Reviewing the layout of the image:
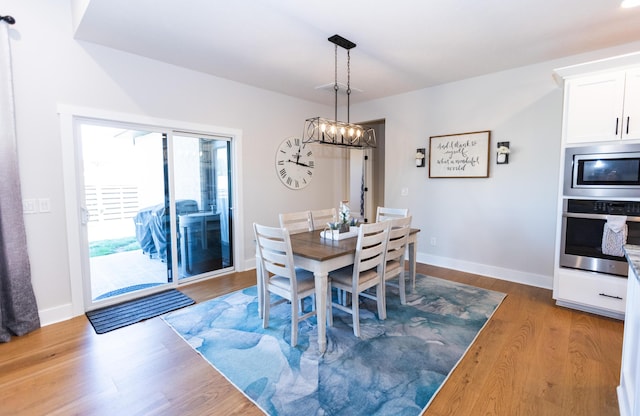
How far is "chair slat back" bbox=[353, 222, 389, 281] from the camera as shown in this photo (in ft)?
7.97

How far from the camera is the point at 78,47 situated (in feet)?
9.36

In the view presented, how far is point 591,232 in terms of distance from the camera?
2.85 metres

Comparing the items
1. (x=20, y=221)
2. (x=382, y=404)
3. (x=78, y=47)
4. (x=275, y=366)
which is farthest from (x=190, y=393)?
(x=78, y=47)

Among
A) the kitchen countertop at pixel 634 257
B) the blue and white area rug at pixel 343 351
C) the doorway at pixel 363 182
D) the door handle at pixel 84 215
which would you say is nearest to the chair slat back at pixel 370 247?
the blue and white area rug at pixel 343 351

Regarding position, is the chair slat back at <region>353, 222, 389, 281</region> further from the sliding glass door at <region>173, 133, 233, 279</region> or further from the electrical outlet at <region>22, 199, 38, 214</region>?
the electrical outlet at <region>22, 199, 38, 214</region>

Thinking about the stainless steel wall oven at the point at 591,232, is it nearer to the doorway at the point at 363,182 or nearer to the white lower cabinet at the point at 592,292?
the white lower cabinet at the point at 592,292

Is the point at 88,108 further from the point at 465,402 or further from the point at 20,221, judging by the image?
the point at 465,402

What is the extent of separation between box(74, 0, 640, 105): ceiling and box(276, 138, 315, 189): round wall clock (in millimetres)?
1286

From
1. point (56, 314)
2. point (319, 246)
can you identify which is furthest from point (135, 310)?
point (319, 246)

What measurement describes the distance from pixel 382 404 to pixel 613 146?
116 inches

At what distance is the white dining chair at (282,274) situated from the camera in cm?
231

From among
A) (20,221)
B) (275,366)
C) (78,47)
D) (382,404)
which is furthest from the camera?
(78,47)

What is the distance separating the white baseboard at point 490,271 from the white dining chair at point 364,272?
6.70 feet

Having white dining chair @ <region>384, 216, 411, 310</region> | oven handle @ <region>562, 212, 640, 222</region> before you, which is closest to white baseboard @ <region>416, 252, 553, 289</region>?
oven handle @ <region>562, 212, 640, 222</region>
